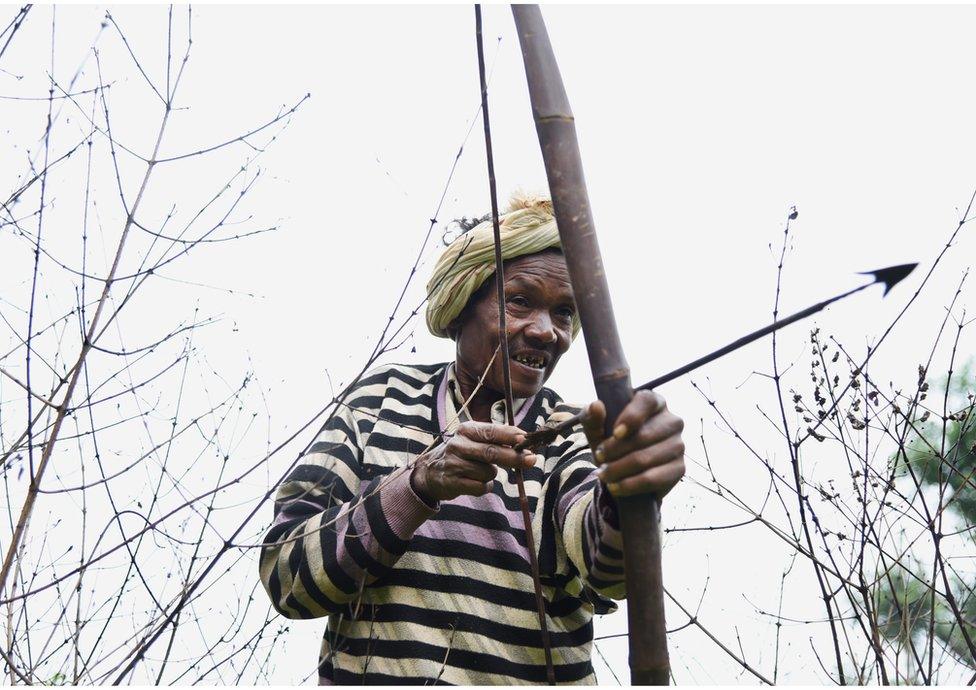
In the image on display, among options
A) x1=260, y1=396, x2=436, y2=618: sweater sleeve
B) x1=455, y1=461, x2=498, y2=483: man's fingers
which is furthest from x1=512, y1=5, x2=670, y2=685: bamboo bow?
x1=260, y1=396, x2=436, y2=618: sweater sleeve

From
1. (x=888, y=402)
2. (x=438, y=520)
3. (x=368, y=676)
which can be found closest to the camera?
(x=368, y=676)

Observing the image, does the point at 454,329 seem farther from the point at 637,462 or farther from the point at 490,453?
the point at 637,462

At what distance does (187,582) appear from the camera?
2412 millimetres

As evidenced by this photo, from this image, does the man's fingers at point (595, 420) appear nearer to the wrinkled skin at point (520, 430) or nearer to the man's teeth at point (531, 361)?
the wrinkled skin at point (520, 430)

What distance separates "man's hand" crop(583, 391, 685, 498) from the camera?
62.8 inches

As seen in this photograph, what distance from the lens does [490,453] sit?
2.05m

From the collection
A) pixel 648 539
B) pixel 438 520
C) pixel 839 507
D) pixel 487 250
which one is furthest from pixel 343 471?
pixel 839 507

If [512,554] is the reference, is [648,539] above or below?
below

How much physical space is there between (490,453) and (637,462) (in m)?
0.52

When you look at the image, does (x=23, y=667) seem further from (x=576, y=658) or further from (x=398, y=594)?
(x=576, y=658)

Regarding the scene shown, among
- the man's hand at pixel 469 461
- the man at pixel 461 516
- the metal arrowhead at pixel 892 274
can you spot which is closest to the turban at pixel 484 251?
the man at pixel 461 516

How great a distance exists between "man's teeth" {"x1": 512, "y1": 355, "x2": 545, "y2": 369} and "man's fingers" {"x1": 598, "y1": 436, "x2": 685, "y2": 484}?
1112 mm

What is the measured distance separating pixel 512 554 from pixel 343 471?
1.65ft

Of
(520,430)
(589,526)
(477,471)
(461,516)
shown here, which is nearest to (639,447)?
(520,430)
